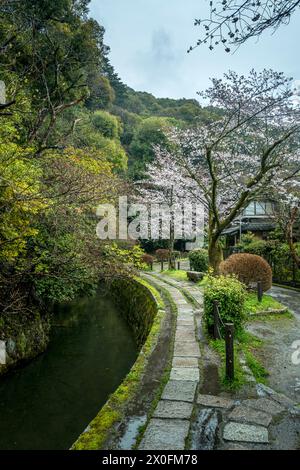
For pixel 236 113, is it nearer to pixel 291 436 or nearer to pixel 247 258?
pixel 247 258

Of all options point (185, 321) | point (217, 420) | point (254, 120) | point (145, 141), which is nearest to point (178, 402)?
point (217, 420)

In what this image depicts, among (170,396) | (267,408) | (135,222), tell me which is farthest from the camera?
(135,222)

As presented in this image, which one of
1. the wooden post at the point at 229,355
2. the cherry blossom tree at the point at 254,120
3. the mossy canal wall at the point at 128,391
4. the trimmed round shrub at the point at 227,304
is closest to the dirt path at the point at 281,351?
the wooden post at the point at 229,355

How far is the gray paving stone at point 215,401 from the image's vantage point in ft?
14.9

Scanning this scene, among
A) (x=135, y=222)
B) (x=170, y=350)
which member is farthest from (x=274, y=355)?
(x=135, y=222)

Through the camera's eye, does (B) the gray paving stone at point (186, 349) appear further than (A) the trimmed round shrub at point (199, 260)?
No

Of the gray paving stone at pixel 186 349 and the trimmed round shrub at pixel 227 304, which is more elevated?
the trimmed round shrub at pixel 227 304

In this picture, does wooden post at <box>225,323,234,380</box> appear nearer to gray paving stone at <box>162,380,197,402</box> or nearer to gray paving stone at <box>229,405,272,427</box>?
gray paving stone at <box>162,380,197,402</box>

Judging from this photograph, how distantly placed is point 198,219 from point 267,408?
77.7 feet

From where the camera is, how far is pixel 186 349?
22.9ft

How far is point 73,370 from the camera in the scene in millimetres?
9523

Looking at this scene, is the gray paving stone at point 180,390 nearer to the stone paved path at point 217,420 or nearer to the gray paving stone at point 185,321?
the stone paved path at point 217,420

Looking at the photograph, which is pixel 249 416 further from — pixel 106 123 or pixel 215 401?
pixel 106 123

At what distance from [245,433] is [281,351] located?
3726 mm
